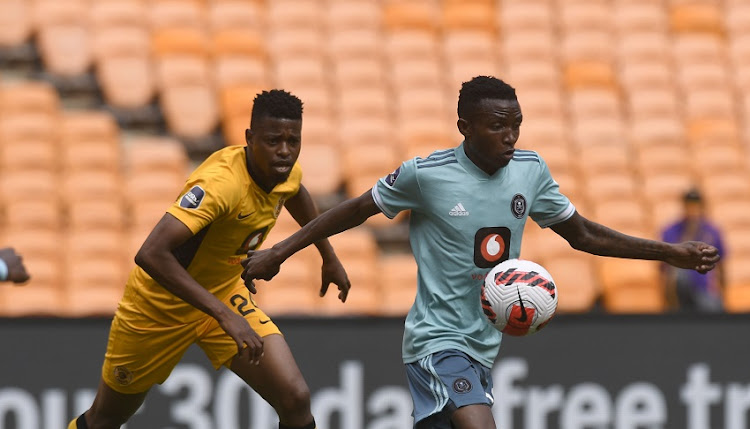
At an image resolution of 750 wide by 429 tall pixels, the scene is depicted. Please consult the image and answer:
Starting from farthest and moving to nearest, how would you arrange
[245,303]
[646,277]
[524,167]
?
[646,277] < [245,303] < [524,167]

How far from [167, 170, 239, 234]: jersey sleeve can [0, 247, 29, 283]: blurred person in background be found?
737 mm

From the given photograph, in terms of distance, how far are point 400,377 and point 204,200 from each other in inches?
131

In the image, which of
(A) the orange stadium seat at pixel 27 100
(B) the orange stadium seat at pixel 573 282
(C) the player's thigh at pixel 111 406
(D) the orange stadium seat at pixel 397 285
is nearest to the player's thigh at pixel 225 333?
(C) the player's thigh at pixel 111 406

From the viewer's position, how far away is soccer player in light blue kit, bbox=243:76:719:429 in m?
5.80

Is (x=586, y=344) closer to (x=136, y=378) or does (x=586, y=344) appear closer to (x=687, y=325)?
(x=687, y=325)

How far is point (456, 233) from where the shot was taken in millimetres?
5859

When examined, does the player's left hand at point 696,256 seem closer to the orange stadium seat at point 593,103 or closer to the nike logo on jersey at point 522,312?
the nike logo on jersey at point 522,312

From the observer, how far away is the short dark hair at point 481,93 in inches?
228

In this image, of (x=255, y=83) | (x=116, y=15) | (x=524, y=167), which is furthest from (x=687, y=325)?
(x=116, y=15)

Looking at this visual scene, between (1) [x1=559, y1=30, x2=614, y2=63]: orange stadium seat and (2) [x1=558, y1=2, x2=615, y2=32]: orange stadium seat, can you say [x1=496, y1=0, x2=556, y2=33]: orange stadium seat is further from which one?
(1) [x1=559, y1=30, x2=614, y2=63]: orange stadium seat

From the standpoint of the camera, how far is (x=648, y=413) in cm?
920

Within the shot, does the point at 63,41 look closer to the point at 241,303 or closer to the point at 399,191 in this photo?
the point at 241,303

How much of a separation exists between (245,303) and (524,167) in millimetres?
1694

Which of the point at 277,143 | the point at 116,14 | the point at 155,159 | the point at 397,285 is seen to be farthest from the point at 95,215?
the point at 277,143
